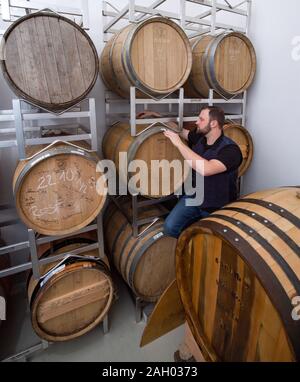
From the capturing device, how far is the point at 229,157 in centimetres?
191

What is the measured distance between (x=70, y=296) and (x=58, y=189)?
836 millimetres

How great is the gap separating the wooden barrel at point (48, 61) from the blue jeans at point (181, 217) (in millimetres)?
1150

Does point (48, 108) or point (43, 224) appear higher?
point (48, 108)

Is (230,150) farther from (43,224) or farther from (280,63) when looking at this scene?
(43,224)

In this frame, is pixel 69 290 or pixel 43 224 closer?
pixel 43 224

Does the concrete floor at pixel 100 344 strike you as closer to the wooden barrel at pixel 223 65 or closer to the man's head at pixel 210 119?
the man's head at pixel 210 119

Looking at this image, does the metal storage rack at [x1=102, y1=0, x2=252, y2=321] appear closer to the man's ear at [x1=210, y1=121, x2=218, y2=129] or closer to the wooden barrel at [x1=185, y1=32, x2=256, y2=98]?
the wooden barrel at [x1=185, y1=32, x2=256, y2=98]

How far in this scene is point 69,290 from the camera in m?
1.99

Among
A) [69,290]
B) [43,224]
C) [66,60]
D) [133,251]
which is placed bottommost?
[69,290]

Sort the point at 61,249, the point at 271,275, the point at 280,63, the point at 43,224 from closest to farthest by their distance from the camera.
Result: the point at 271,275, the point at 43,224, the point at 61,249, the point at 280,63

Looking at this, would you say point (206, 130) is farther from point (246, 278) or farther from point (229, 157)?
point (246, 278)

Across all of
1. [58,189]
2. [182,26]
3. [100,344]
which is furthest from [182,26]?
[100,344]
